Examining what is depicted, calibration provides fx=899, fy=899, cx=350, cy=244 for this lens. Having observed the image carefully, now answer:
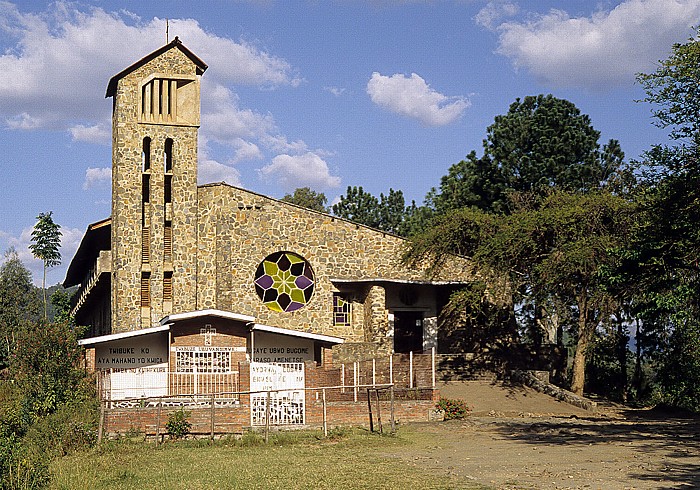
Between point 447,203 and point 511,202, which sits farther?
point 447,203

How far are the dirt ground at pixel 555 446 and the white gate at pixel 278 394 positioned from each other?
3324 mm

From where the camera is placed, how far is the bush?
26.8 m

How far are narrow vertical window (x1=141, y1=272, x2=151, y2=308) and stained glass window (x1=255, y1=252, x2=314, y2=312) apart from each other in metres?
4.17

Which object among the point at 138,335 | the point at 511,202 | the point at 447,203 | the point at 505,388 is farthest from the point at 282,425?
the point at 447,203

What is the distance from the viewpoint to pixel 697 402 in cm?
3108

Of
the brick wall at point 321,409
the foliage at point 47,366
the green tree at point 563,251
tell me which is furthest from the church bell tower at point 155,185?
the green tree at point 563,251

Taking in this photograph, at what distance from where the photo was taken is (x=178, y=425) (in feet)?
70.7

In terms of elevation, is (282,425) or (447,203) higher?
(447,203)

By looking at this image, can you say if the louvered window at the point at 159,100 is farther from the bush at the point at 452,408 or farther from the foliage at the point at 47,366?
→ the bush at the point at 452,408

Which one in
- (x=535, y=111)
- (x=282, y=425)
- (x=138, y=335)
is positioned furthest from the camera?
(x=535, y=111)

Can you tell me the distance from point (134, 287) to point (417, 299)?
1159 cm

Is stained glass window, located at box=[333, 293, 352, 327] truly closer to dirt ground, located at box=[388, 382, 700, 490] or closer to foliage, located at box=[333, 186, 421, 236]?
dirt ground, located at box=[388, 382, 700, 490]

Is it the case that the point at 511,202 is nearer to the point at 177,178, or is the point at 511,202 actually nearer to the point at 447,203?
the point at 447,203

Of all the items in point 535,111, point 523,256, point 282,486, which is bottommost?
point 282,486
